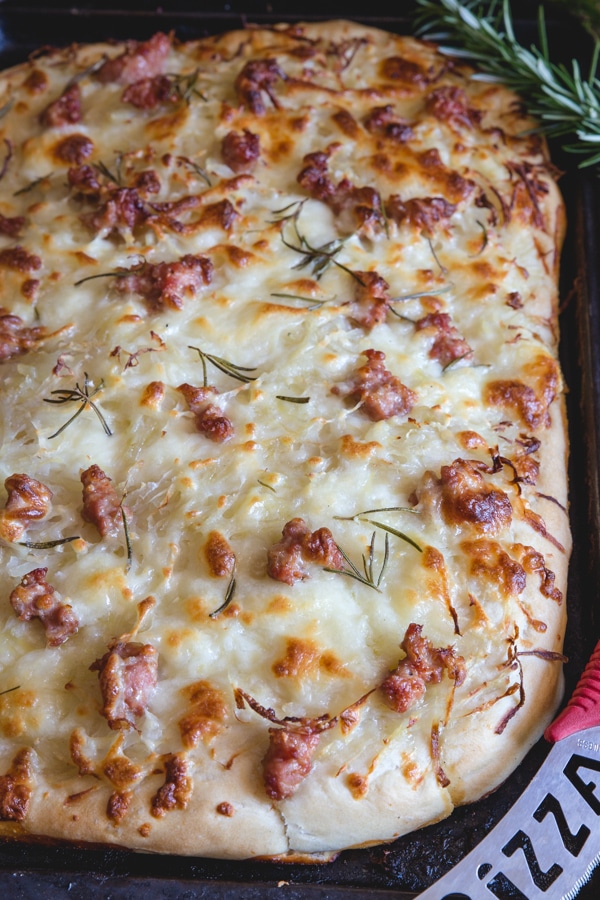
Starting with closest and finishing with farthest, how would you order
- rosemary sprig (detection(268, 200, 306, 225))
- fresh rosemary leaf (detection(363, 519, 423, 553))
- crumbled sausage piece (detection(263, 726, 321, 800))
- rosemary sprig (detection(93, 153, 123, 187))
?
crumbled sausage piece (detection(263, 726, 321, 800))
fresh rosemary leaf (detection(363, 519, 423, 553))
rosemary sprig (detection(268, 200, 306, 225))
rosemary sprig (detection(93, 153, 123, 187))

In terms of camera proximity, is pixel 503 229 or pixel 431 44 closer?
pixel 503 229

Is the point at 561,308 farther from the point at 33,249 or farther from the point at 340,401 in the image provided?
the point at 33,249

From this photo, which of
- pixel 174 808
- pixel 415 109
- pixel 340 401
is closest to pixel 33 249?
pixel 340 401

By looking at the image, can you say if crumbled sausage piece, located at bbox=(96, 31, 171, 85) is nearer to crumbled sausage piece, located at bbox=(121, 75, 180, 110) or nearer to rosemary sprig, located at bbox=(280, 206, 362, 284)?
crumbled sausage piece, located at bbox=(121, 75, 180, 110)

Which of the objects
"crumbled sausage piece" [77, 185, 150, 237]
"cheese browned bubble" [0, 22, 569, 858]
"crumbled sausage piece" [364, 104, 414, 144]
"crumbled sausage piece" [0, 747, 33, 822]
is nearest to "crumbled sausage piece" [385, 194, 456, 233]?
"cheese browned bubble" [0, 22, 569, 858]

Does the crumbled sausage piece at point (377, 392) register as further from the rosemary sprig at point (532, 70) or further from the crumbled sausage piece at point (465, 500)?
the rosemary sprig at point (532, 70)

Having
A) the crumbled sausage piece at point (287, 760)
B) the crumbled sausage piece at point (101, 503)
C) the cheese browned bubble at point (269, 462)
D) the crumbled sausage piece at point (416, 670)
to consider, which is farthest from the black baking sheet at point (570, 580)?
the crumbled sausage piece at point (101, 503)
